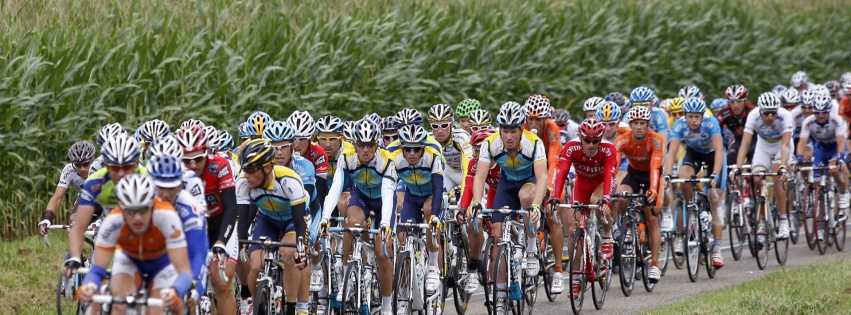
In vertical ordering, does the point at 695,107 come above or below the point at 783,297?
above

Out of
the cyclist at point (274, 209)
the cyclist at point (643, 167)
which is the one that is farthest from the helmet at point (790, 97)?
Result: the cyclist at point (274, 209)

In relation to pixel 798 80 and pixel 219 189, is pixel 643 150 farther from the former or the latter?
pixel 798 80

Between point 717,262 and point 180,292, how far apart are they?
27.3 ft

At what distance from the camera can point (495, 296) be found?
420 inches

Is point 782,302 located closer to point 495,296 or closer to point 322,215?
point 495,296

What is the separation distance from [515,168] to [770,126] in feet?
17.6

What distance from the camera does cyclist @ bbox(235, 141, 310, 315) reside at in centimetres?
916

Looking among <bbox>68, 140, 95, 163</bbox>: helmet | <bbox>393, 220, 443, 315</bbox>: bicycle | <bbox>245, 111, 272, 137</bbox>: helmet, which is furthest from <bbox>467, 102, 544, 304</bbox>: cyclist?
<bbox>68, 140, 95, 163</bbox>: helmet

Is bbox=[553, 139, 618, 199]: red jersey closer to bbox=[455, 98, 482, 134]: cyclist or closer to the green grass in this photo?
the green grass

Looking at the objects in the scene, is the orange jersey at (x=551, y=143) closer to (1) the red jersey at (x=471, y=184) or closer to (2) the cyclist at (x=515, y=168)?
(1) the red jersey at (x=471, y=184)

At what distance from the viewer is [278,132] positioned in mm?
10117

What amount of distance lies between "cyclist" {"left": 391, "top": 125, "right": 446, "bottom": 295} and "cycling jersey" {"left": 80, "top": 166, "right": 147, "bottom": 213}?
3.13 m

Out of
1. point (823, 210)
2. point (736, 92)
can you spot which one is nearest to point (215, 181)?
point (736, 92)

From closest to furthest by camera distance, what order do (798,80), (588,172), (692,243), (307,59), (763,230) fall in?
(588,172) → (692,243) → (763,230) → (307,59) → (798,80)
